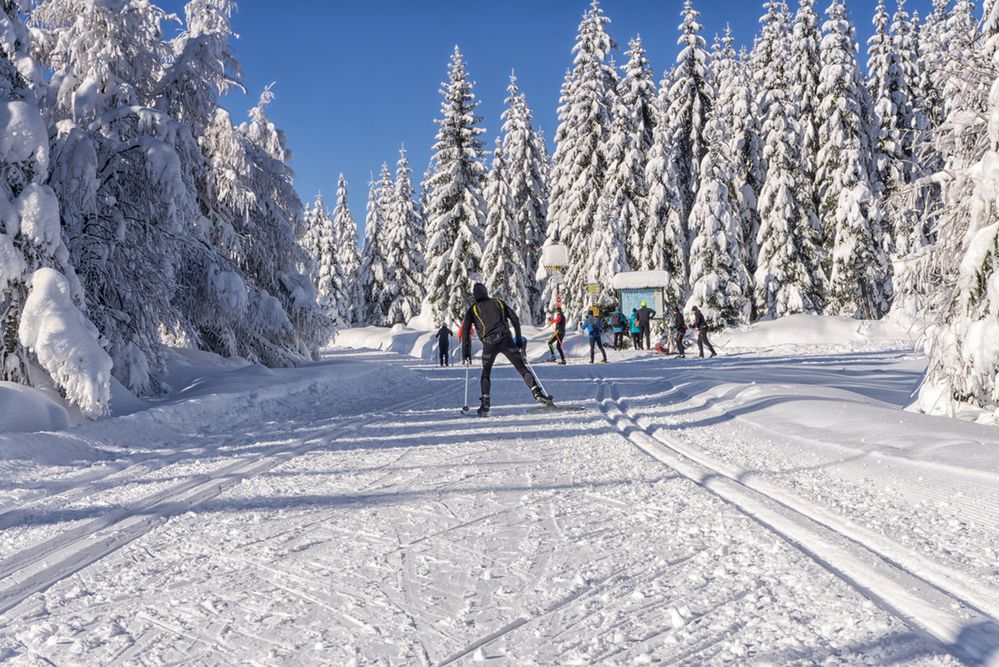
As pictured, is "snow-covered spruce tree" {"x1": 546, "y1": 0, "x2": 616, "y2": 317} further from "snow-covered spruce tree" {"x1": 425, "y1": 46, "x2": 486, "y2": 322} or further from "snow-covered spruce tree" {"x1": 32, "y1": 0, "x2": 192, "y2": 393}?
"snow-covered spruce tree" {"x1": 32, "y1": 0, "x2": 192, "y2": 393}

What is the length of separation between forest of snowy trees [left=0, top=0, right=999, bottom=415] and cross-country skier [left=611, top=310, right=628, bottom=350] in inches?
159

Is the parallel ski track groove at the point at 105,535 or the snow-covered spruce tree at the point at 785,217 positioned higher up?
the snow-covered spruce tree at the point at 785,217

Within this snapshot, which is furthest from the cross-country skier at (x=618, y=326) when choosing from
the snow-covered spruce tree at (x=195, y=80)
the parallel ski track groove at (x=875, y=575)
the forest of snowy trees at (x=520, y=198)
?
the parallel ski track groove at (x=875, y=575)

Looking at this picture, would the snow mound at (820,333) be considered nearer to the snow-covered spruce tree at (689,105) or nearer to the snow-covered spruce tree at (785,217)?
the snow-covered spruce tree at (785,217)

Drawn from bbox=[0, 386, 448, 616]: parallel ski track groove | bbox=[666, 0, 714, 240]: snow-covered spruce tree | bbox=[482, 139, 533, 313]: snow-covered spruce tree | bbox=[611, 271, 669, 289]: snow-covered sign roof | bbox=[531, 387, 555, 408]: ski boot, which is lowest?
bbox=[0, 386, 448, 616]: parallel ski track groove

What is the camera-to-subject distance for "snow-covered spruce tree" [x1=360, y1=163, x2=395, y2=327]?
56.9 metres

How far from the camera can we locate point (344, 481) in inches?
204

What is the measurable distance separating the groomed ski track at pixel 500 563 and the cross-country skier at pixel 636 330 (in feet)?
69.3

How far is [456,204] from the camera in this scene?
35938 mm

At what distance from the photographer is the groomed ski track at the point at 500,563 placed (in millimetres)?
2373

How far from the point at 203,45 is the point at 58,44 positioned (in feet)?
7.97

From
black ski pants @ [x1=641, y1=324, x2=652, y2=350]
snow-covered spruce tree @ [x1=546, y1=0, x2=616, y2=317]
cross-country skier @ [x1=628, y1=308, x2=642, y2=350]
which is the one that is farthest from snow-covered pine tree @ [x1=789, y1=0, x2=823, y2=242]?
cross-country skier @ [x1=628, y1=308, x2=642, y2=350]

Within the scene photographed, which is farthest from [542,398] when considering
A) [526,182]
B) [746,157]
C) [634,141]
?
[526,182]

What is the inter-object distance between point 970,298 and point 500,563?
290 inches
